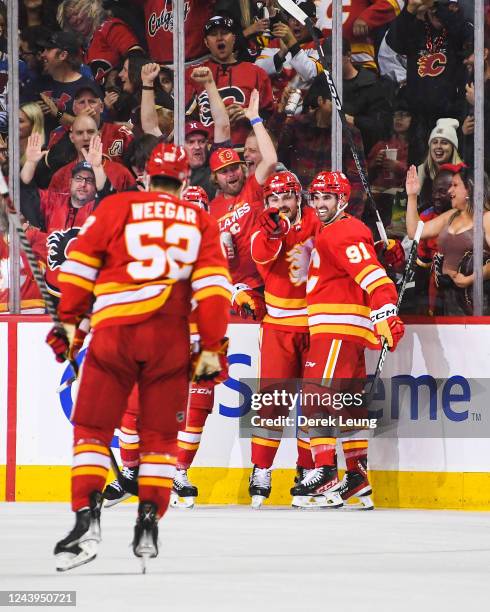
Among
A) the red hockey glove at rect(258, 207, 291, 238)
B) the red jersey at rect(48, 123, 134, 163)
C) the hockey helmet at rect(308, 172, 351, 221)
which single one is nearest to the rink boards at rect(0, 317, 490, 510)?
the red hockey glove at rect(258, 207, 291, 238)

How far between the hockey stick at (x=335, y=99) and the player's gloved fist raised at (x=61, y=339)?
8.65ft

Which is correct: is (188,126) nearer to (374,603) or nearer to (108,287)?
(108,287)

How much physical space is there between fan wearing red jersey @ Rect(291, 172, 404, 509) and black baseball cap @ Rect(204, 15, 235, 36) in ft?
3.63

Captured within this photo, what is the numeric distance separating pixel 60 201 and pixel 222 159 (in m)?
0.86

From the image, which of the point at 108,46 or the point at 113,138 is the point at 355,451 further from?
the point at 108,46

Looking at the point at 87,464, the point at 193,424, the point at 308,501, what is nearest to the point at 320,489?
the point at 308,501

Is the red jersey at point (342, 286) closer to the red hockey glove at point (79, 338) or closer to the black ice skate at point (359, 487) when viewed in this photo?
the black ice skate at point (359, 487)

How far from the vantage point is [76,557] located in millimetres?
4043

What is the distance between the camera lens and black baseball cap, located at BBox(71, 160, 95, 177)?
7129mm

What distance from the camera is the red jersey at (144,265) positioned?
4.18m

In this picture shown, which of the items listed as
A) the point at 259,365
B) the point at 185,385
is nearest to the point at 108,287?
the point at 185,385

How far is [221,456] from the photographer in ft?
21.6

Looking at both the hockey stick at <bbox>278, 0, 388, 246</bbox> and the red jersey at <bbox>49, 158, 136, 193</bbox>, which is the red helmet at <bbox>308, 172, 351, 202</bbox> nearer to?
the hockey stick at <bbox>278, 0, 388, 246</bbox>

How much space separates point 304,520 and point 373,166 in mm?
1878
